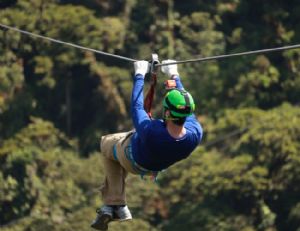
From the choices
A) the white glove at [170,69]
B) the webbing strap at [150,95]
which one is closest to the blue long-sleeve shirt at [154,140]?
the webbing strap at [150,95]

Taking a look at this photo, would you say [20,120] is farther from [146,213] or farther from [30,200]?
[146,213]

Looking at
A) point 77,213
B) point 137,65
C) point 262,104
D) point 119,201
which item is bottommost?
point 119,201

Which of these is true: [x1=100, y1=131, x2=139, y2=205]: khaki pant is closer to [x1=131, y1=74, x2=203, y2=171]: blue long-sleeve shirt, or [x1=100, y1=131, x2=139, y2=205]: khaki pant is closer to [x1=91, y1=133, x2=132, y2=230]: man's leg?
[x1=91, y1=133, x2=132, y2=230]: man's leg

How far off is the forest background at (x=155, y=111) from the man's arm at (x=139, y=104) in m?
11.1

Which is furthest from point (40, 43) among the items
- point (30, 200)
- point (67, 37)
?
point (30, 200)

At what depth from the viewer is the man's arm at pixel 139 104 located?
608cm

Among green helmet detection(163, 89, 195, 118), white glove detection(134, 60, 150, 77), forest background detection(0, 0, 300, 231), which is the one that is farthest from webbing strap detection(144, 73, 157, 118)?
forest background detection(0, 0, 300, 231)

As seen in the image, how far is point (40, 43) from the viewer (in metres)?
20.6

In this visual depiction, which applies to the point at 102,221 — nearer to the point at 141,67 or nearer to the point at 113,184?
the point at 113,184

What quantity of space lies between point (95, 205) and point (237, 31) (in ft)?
16.6

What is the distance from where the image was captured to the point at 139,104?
244 inches

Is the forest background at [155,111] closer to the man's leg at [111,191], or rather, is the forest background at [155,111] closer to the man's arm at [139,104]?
the man's leg at [111,191]

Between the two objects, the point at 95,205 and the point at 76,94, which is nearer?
the point at 95,205

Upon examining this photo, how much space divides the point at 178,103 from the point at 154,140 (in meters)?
0.25
